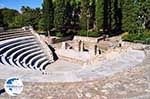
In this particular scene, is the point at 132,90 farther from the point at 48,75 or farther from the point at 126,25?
the point at 126,25

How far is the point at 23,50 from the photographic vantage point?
113 ft

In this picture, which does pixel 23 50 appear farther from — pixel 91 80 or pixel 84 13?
pixel 91 80

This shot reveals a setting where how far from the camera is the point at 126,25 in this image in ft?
140

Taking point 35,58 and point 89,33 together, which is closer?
point 35,58

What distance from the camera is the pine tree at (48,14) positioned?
4425cm

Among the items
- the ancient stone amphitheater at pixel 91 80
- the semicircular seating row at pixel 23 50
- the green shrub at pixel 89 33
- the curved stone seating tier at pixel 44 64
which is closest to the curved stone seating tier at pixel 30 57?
the semicircular seating row at pixel 23 50

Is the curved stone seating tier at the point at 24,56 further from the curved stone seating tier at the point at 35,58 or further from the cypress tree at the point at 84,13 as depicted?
the cypress tree at the point at 84,13

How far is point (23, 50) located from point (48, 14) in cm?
1133

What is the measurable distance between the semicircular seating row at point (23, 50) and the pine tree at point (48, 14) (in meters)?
5.07

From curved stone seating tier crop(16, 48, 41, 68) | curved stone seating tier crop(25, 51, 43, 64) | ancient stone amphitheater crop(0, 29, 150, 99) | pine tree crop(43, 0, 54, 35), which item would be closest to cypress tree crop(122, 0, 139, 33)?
ancient stone amphitheater crop(0, 29, 150, 99)

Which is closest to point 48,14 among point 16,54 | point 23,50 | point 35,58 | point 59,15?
point 59,15

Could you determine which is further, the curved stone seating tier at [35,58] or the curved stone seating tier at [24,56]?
the curved stone seating tier at [35,58]

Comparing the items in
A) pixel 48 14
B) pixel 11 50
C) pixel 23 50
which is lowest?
pixel 23 50

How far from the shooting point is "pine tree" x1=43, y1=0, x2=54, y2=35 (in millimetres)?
44250
